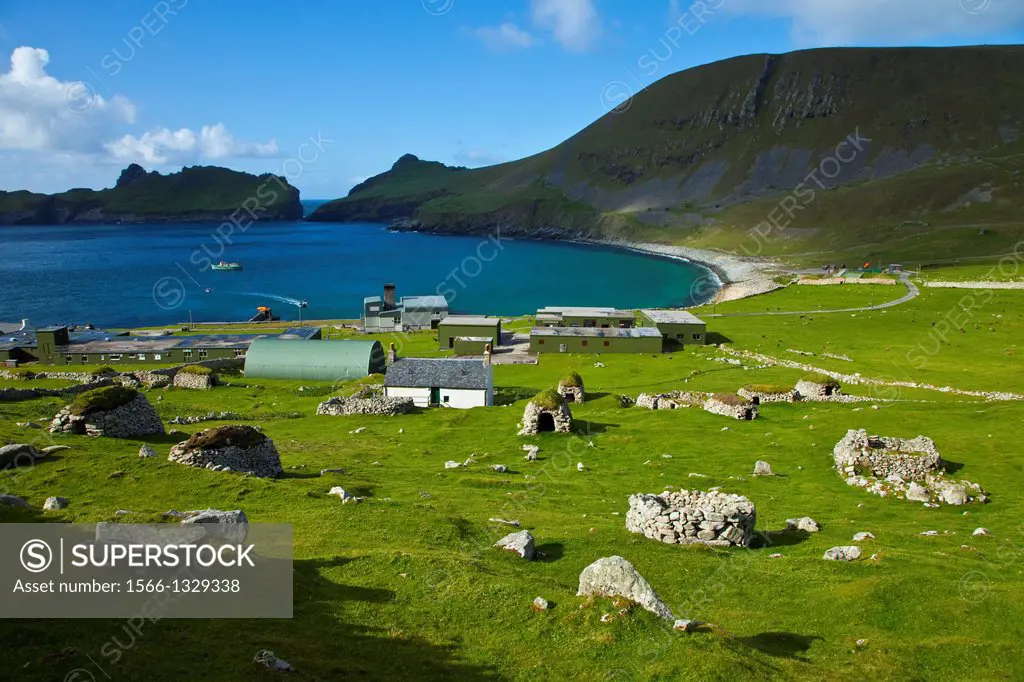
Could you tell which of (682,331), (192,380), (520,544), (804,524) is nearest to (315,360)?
(192,380)

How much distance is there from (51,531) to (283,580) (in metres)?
7.28

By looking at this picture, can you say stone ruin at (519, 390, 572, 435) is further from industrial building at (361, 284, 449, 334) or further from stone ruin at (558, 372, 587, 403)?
industrial building at (361, 284, 449, 334)

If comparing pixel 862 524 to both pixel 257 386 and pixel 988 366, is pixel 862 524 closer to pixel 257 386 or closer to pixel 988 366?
pixel 988 366

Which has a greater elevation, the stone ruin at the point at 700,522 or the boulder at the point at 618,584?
the boulder at the point at 618,584

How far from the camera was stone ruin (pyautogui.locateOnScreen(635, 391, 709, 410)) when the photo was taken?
Answer: 5703 cm

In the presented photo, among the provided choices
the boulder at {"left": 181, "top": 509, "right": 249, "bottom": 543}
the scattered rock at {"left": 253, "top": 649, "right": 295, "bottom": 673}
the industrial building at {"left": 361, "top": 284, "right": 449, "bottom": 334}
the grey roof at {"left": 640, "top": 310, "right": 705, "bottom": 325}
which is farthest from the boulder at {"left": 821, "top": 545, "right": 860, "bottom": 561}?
the industrial building at {"left": 361, "top": 284, "right": 449, "bottom": 334}

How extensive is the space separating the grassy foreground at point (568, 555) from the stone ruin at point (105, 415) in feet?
6.30

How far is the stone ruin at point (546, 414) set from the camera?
162ft

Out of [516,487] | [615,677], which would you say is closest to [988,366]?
[516,487]

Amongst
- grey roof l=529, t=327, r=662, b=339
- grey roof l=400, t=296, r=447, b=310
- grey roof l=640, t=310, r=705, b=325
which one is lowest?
grey roof l=529, t=327, r=662, b=339

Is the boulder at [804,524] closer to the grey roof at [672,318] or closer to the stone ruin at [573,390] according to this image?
the stone ruin at [573,390]

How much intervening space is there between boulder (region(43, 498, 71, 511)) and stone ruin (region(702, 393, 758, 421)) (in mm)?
44160

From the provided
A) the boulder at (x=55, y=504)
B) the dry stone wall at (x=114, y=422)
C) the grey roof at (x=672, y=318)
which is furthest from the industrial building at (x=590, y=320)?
the boulder at (x=55, y=504)

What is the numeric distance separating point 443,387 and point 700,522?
36486 mm
